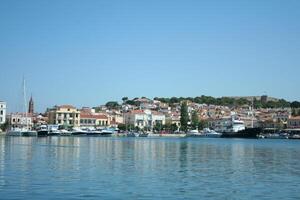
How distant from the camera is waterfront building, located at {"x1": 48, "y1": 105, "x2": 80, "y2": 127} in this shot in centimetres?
15050

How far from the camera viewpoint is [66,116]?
15138 centimetres

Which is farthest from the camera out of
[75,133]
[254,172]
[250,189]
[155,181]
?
[75,133]

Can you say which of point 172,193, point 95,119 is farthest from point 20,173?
point 95,119

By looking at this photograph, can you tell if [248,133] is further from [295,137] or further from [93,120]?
[93,120]

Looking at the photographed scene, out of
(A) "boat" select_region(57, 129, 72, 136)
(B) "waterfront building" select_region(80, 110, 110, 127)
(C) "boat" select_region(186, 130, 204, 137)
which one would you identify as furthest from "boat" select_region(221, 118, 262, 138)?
(B) "waterfront building" select_region(80, 110, 110, 127)

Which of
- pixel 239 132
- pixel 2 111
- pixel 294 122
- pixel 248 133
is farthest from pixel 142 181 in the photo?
pixel 294 122

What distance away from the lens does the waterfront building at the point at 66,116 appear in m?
150

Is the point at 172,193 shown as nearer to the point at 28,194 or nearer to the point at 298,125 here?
the point at 28,194

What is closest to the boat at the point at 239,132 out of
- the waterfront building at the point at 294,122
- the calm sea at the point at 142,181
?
the waterfront building at the point at 294,122

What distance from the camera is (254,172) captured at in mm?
29547

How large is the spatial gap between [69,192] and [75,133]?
4322 inches

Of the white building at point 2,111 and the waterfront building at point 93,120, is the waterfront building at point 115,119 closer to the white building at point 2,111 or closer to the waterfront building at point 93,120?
the waterfront building at point 93,120

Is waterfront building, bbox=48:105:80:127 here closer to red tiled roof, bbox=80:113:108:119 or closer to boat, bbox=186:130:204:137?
red tiled roof, bbox=80:113:108:119

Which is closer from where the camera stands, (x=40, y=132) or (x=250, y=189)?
(x=250, y=189)
